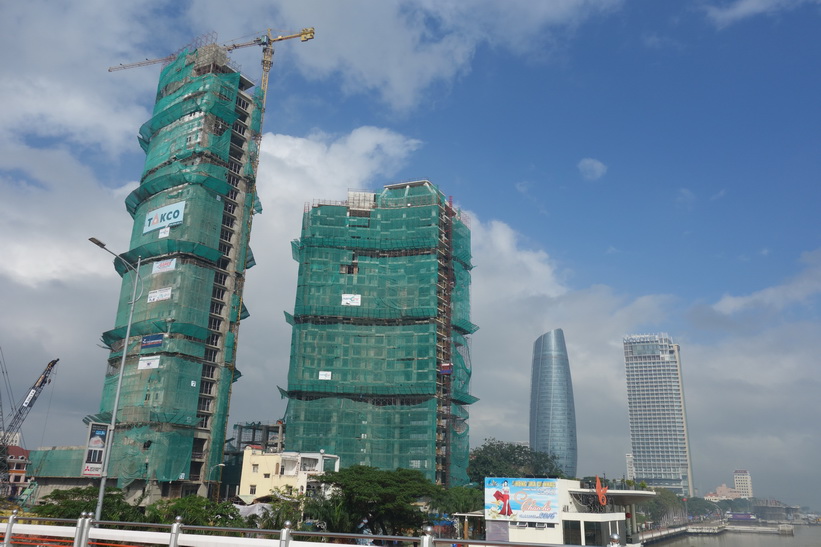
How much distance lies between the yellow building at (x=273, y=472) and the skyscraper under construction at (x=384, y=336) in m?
12.9

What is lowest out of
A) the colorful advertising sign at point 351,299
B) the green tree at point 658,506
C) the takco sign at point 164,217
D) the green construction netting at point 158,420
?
the green tree at point 658,506

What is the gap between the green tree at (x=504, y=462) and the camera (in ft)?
470

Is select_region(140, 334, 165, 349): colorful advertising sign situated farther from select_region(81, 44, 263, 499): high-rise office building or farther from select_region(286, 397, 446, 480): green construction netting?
select_region(286, 397, 446, 480): green construction netting

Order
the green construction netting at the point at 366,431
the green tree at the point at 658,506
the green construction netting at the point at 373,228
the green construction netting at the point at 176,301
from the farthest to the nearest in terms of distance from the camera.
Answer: the green tree at the point at 658,506 → the green construction netting at the point at 373,228 → the green construction netting at the point at 366,431 → the green construction netting at the point at 176,301

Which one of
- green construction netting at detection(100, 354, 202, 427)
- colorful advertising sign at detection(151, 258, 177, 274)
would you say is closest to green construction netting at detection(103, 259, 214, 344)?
colorful advertising sign at detection(151, 258, 177, 274)

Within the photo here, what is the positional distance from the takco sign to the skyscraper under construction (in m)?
26.1

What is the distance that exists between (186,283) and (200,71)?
45.2 metres

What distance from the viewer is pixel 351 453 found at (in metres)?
114

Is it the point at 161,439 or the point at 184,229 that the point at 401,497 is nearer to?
the point at 161,439

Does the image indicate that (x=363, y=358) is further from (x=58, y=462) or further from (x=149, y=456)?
(x=58, y=462)

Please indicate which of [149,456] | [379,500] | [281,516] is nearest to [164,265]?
[149,456]

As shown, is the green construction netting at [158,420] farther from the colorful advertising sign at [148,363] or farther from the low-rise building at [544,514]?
the low-rise building at [544,514]

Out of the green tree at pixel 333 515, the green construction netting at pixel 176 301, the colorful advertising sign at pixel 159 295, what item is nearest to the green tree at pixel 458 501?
the green tree at pixel 333 515

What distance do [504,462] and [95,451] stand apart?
4817 inches
